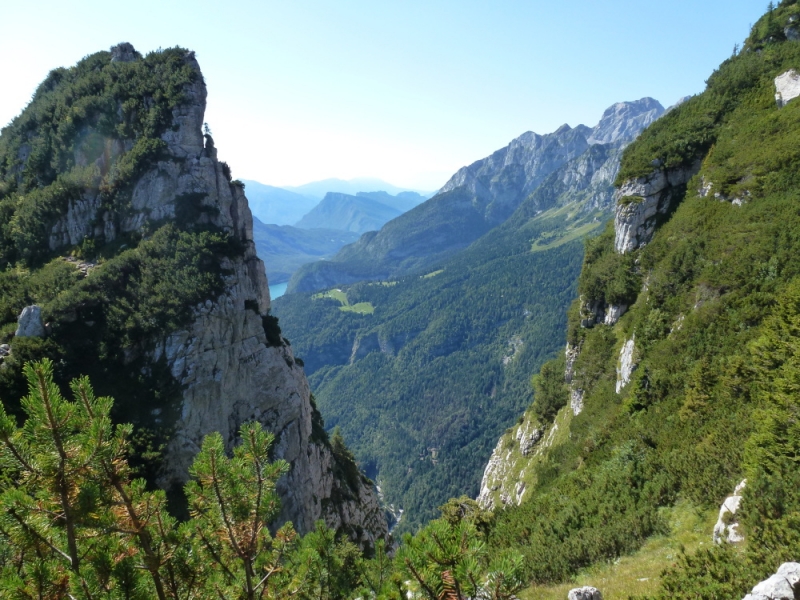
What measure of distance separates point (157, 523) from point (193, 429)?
27.9 m

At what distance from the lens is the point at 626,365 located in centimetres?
3309

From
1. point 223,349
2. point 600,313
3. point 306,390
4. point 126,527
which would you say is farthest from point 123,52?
point 600,313

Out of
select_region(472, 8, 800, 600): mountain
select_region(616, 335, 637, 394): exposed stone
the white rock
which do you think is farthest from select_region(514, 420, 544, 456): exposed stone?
select_region(616, 335, 637, 394): exposed stone

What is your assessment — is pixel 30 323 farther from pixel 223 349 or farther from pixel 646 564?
pixel 646 564

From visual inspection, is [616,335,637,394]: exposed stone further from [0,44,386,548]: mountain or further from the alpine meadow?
[0,44,386,548]: mountain

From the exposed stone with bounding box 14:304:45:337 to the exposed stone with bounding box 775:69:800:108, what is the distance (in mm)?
61639

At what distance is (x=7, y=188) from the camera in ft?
140

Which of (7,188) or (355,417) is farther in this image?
(355,417)

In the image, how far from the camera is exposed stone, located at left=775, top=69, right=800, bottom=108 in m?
35.9

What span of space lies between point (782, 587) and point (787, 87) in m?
46.4

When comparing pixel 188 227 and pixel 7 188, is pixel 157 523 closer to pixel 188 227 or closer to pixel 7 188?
pixel 188 227

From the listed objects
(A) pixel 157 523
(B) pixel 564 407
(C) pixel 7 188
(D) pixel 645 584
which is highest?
(C) pixel 7 188

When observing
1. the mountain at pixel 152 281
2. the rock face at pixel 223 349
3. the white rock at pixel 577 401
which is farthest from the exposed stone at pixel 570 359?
the rock face at pixel 223 349

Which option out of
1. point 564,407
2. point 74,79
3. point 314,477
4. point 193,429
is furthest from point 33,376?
point 74,79
